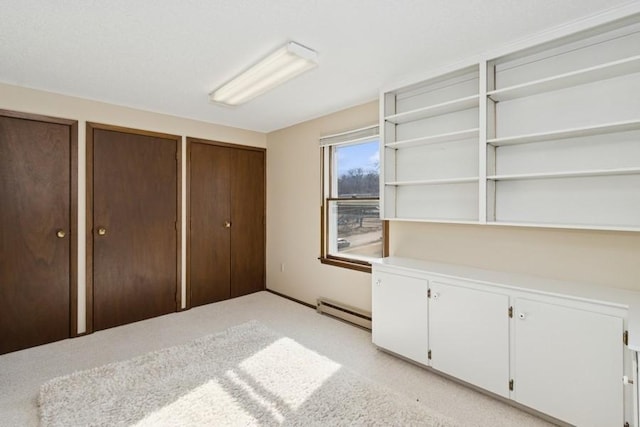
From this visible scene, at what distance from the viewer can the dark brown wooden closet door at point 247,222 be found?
175 inches

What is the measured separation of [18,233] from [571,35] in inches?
181

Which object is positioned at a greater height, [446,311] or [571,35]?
[571,35]

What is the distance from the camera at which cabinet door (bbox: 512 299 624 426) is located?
169 cm

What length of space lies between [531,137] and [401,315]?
1.63 meters

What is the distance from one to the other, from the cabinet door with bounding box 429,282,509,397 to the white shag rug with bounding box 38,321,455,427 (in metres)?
0.45

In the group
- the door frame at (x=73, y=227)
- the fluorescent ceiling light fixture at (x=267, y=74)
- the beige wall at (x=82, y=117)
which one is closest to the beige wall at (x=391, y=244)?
the fluorescent ceiling light fixture at (x=267, y=74)

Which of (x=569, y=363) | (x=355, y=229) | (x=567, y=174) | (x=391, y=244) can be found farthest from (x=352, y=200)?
(x=569, y=363)

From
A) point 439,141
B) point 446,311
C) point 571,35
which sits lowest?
point 446,311

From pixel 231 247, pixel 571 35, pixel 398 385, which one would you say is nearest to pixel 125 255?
pixel 231 247

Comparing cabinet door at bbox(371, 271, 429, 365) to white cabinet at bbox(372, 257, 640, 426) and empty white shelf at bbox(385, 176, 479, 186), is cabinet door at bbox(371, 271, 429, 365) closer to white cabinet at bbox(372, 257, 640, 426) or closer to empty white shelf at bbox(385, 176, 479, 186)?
white cabinet at bbox(372, 257, 640, 426)

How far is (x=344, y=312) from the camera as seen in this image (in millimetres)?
3510

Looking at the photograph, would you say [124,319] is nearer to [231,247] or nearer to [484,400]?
[231,247]

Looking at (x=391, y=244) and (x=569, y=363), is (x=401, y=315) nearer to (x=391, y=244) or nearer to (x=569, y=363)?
(x=391, y=244)

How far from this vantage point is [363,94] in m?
3.14
